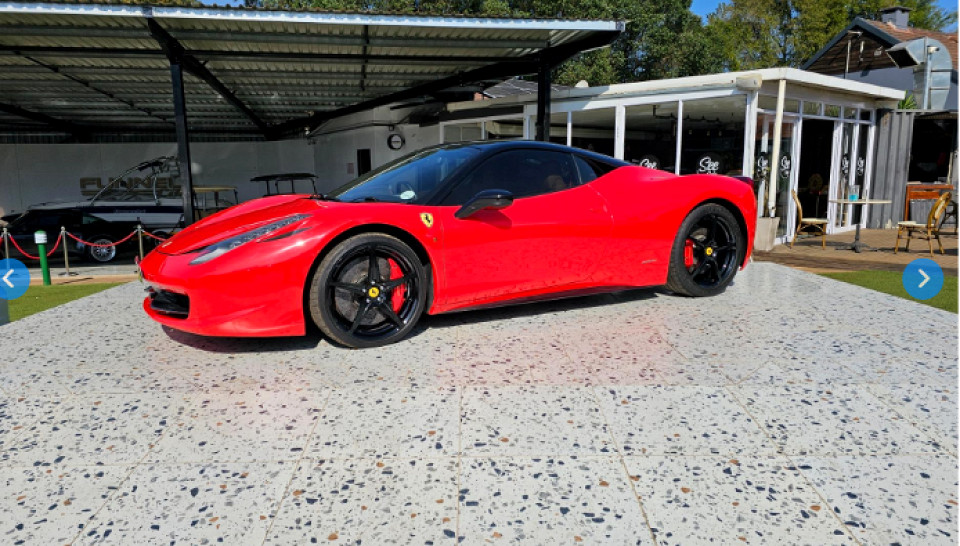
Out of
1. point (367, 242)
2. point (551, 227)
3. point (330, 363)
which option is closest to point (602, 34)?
point (551, 227)

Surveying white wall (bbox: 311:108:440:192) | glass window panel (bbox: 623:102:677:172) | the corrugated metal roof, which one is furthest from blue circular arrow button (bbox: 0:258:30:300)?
glass window panel (bbox: 623:102:677:172)

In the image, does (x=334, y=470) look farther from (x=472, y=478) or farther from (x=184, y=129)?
(x=184, y=129)

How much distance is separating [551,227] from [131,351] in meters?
2.76

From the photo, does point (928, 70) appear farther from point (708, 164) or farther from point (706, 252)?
point (706, 252)

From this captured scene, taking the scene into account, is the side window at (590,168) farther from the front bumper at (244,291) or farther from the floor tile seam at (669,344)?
the front bumper at (244,291)

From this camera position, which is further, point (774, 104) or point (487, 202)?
point (774, 104)

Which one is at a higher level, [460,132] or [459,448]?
[460,132]

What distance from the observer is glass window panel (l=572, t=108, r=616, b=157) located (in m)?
12.3

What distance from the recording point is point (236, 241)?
3.38 m

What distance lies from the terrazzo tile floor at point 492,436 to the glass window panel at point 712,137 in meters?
7.32

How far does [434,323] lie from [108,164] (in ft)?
58.6

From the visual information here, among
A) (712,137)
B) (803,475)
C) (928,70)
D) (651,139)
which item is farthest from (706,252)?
(928,70)

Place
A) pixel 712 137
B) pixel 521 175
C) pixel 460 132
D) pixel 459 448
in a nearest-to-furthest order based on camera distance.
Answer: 1. pixel 459 448
2. pixel 521 175
3. pixel 712 137
4. pixel 460 132

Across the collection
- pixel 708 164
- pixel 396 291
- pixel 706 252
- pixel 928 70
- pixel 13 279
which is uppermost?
pixel 928 70
